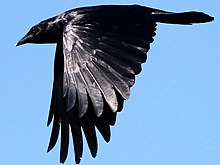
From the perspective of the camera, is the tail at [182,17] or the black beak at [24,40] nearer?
the tail at [182,17]

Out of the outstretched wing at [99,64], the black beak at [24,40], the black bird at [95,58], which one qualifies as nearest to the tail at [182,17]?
the black bird at [95,58]

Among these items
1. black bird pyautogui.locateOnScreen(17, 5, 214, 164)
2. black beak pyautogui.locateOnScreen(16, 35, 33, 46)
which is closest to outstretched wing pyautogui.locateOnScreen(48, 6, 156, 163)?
black bird pyautogui.locateOnScreen(17, 5, 214, 164)

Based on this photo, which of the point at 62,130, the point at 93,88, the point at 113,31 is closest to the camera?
the point at 93,88

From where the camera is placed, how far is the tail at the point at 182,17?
16.2 m

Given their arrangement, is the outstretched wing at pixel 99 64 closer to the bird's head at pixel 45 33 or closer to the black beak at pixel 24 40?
the bird's head at pixel 45 33

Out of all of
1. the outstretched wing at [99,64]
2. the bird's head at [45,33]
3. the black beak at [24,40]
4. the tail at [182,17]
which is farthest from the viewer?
the black beak at [24,40]

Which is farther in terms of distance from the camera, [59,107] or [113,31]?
[59,107]

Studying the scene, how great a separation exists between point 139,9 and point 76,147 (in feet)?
7.94

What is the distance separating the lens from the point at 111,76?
47.6 ft

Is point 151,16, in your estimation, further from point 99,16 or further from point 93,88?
point 93,88

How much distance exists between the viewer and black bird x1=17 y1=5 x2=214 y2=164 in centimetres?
1438

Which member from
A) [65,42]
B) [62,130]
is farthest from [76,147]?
[65,42]

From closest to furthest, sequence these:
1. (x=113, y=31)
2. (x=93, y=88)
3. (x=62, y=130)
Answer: (x=93, y=88) < (x=113, y=31) < (x=62, y=130)

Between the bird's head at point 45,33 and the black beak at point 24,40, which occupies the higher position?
the bird's head at point 45,33
